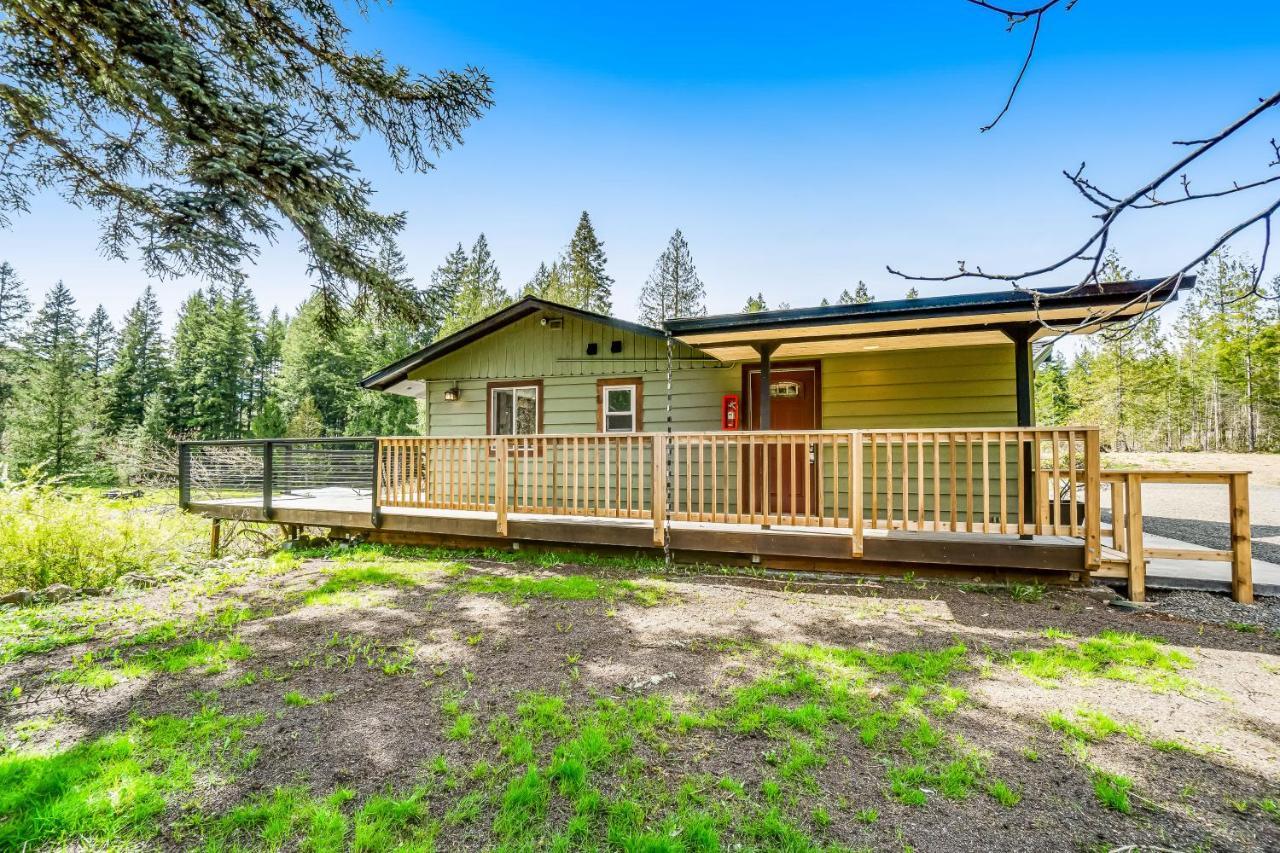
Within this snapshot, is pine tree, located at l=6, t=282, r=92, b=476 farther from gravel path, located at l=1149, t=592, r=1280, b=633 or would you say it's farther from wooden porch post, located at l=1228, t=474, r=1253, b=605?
wooden porch post, located at l=1228, t=474, r=1253, b=605

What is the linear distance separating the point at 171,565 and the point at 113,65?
545 centimetres

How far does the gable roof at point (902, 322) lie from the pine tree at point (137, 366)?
41976 millimetres

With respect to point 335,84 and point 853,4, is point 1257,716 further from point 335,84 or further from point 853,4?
point 335,84

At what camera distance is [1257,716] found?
279 cm

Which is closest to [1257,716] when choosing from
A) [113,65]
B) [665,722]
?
[665,722]

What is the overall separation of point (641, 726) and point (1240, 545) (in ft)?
18.0

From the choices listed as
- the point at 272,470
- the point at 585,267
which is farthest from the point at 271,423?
the point at 272,470

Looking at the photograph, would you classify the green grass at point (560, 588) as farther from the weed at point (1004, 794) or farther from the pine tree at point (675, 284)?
the pine tree at point (675, 284)

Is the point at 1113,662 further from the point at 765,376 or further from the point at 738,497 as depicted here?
the point at 765,376

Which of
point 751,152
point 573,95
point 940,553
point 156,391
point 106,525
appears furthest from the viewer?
point 156,391

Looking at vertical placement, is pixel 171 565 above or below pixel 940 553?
below

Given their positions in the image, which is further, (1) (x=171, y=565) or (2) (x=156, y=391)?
(2) (x=156, y=391)

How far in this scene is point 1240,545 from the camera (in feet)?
14.8

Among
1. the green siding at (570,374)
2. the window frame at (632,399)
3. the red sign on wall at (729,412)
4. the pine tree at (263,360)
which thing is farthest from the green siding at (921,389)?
the pine tree at (263,360)
